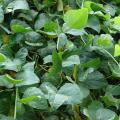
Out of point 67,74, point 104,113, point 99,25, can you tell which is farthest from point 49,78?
point 99,25

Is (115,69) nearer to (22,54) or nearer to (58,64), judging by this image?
(58,64)

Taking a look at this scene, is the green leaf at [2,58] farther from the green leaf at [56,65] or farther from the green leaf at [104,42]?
the green leaf at [104,42]

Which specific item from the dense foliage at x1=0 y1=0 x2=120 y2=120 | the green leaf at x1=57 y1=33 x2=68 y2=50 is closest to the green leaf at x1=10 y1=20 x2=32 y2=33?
the dense foliage at x1=0 y1=0 x2=120 y2=120

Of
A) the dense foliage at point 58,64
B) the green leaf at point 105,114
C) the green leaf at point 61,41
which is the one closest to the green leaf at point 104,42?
the dense foliage at point 58,64

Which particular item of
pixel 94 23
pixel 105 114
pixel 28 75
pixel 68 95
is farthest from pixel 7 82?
pixel 94 23

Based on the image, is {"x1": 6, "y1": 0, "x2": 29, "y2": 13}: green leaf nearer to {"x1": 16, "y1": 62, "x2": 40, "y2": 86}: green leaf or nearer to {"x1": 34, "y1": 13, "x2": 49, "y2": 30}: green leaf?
{"x1": 34, "y1": 13, "x2": 49, "y2": 30}: green leaf

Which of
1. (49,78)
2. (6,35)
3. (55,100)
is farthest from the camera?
(6,35)

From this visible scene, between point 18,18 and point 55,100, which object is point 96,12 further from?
point 55,100
